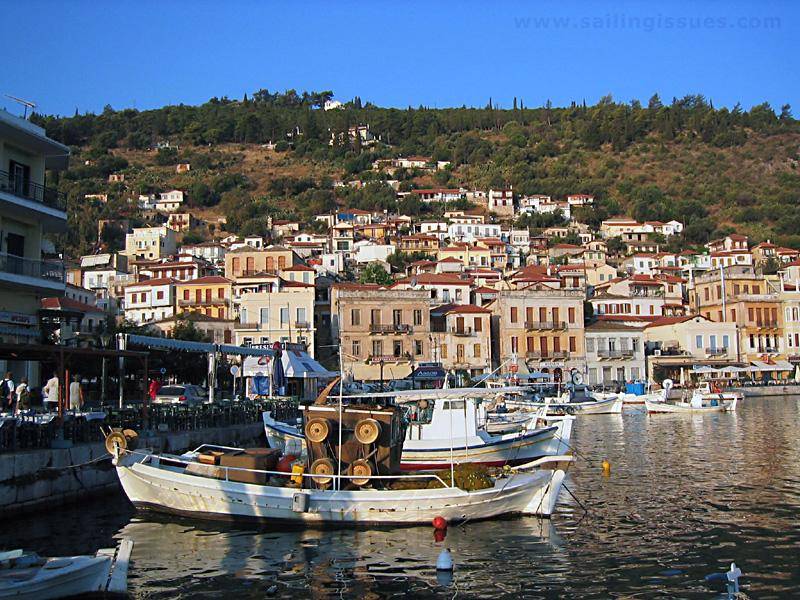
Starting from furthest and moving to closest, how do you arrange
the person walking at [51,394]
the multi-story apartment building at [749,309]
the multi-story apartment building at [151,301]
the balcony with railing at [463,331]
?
the multi-story apartment building at [749,309] → the multi-story apartment building at [151,301] → the balcony with railing at [463,331] → the person walking at [51,394]

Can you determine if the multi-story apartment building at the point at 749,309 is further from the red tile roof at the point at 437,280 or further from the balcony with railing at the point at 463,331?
the balcony with railing at the point at 463,331

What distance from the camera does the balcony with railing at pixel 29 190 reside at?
30328mm

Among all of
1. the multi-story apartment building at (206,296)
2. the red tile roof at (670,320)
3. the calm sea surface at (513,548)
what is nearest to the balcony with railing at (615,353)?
the red tile roof at (670,320)

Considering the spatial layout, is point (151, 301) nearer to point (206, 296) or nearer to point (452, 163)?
point (206, 296)

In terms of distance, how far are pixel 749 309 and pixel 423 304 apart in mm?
33195

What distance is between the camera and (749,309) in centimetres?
7556

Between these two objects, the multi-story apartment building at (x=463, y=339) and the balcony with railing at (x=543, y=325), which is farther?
the balcony with railing at (x=543, y=325)

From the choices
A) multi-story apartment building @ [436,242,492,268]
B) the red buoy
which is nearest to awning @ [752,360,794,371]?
multi-story apartment building @ [436,242,492,268]

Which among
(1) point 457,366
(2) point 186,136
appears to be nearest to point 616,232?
(1) point 457,366

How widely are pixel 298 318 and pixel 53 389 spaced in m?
40.2

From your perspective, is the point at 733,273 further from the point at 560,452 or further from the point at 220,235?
the point at 220,235

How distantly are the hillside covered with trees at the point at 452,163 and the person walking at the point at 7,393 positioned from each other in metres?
90.2

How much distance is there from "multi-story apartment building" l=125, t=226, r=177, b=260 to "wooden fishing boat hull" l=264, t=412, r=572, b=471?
3315 inches

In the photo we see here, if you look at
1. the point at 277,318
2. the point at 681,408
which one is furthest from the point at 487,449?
the point at 277,318
